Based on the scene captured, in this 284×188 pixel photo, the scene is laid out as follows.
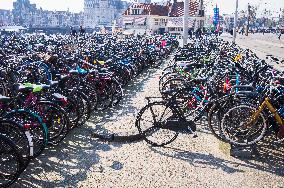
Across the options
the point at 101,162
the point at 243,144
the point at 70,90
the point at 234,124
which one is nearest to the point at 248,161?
the point at 243,144

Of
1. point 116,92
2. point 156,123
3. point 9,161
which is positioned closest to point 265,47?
point 116,92

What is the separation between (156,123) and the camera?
5.14 meters

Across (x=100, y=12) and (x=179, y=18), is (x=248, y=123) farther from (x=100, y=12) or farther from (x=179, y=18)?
(x=100, y=12)

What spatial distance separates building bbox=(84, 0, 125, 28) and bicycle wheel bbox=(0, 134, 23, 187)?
118578 mm

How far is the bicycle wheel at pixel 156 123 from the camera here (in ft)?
16.7

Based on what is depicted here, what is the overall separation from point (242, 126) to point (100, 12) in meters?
120

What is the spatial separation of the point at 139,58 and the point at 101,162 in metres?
8.47

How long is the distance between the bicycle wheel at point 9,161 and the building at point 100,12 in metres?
119

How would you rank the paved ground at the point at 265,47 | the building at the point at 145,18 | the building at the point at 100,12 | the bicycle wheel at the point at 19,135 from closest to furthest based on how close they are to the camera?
the bicycle wheel at the point at 19,135
the paved ground at the point at 265,47
the building at the point at 145,18
the building at the point at 100,12

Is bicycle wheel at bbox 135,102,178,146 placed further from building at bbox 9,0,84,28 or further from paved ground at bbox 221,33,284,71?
building at bbox 9,0,84,28

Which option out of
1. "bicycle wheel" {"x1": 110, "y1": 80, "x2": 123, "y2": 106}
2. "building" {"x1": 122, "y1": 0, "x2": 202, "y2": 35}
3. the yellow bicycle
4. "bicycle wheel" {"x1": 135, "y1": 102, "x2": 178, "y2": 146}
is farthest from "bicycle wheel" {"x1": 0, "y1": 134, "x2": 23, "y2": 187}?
"building" {"x1": 122, "y1": 0, "x2": 202, "y2": 35}

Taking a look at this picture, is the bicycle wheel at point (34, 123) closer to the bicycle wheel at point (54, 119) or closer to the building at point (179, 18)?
the bicycle wheel at point (54, 119)

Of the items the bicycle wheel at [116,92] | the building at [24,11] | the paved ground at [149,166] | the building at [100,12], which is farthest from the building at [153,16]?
the building at [24,11]

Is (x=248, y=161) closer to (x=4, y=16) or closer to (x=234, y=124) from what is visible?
(x=234, y=124)
